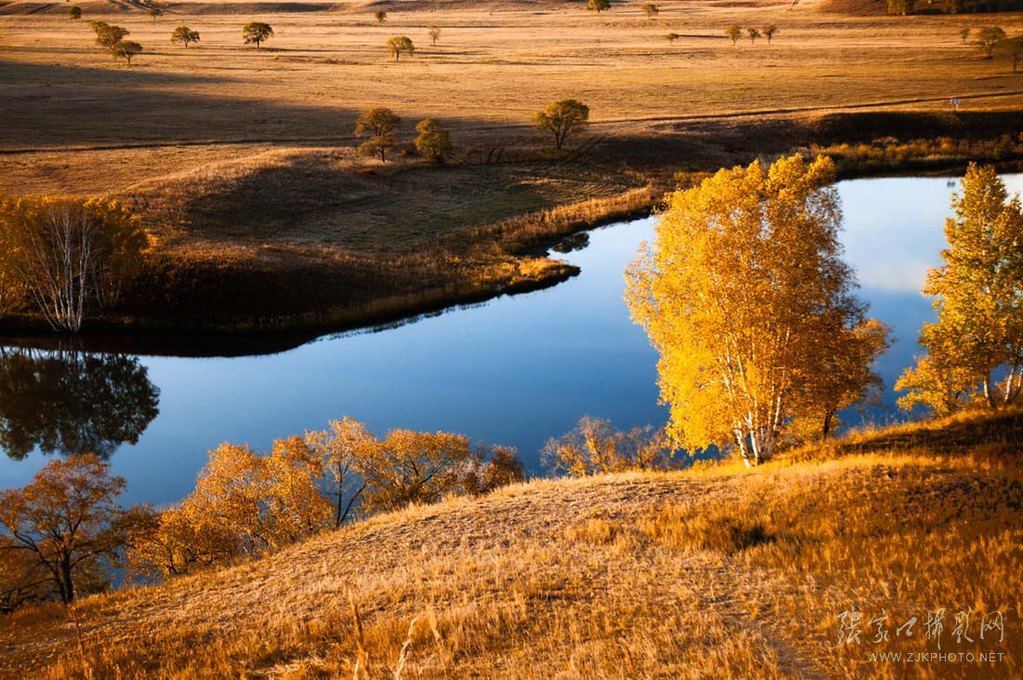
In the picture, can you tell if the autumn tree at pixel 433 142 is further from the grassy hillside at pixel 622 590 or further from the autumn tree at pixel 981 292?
the grassy hillside at pixel 622 590

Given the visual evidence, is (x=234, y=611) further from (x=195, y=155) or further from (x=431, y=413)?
(x=195, y=155)

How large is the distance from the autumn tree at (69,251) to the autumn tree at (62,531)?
85.4 ft

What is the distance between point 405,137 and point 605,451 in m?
72.2

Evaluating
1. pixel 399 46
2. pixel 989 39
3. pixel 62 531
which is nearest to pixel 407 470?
pixel 62 531

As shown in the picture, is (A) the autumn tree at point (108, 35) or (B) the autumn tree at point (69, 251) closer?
(B) the autumn tree at point (69, 251)

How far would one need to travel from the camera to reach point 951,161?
295ft

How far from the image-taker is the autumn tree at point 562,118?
93.1 meters

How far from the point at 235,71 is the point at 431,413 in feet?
422

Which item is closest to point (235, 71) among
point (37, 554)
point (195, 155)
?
point (195, 155)

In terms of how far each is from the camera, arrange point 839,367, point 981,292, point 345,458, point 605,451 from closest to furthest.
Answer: point 839,367, point 981,292, point 345,458, point 605,451

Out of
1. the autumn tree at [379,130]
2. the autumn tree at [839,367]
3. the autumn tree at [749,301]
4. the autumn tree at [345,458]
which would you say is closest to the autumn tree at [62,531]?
the autumn tree at [345,458]

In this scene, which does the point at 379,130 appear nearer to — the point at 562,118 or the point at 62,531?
the point at 562,118

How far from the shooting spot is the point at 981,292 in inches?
1259

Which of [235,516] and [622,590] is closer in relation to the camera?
[622,590]
